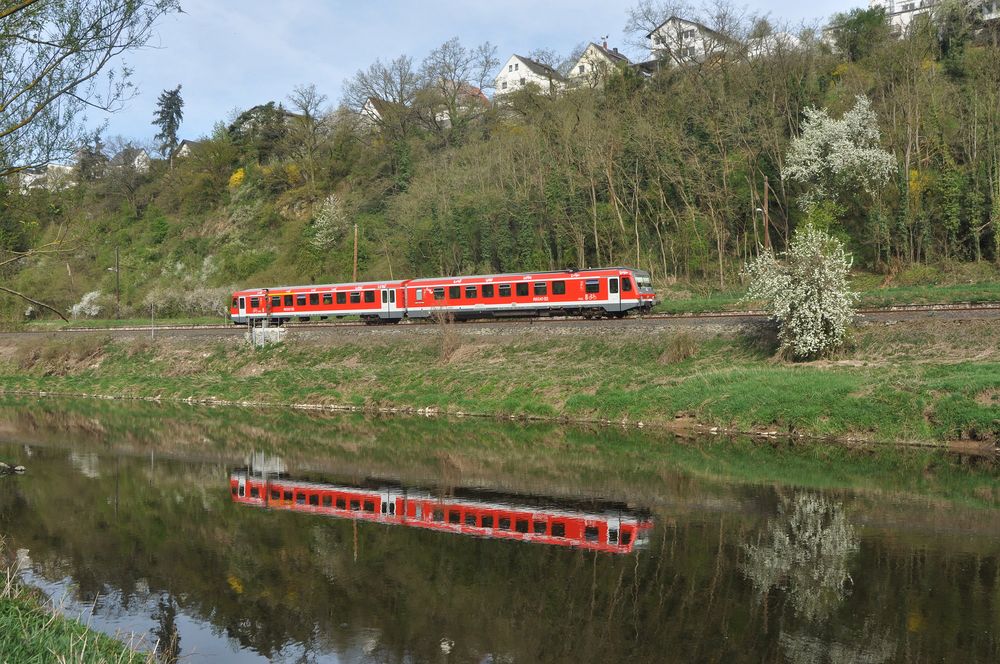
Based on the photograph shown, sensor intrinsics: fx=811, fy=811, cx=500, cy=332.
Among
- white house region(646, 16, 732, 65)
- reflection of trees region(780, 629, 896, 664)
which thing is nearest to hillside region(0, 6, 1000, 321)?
white house region(646, 16, 732, 65)

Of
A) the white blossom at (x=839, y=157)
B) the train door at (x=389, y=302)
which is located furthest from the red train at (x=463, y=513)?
the white blossom at (x=839, y=157)

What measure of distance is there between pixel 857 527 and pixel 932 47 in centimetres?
4884

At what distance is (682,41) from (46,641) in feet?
212

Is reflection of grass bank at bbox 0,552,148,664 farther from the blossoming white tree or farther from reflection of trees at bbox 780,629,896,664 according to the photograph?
the blossoming white tree

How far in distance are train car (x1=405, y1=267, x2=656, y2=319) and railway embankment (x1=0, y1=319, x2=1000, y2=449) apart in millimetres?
3014

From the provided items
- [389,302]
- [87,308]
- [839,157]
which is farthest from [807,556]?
[87,308]

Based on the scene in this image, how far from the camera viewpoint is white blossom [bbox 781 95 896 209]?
1797 inches

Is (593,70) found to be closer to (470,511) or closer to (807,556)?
(470,511)

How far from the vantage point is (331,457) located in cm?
2550

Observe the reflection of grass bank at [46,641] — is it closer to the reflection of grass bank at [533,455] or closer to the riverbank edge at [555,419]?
the reflection of grass bank at [533,455]

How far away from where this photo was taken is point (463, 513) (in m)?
18.1

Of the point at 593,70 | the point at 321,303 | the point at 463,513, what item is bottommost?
the point at 463,513

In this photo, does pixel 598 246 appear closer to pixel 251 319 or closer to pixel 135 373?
pixel 251 319

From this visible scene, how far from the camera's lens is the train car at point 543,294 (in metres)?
39.5
